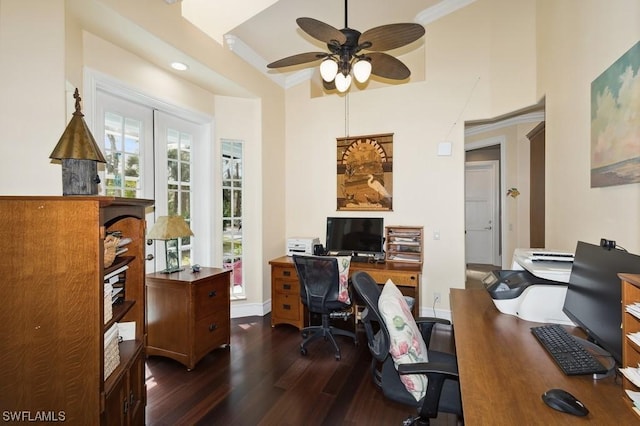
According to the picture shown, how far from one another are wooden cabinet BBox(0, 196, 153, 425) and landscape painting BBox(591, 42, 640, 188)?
2.35m

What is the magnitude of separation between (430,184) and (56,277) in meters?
3.33

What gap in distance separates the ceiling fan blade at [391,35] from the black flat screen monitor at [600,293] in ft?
5.17

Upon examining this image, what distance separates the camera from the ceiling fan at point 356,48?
194 centimetres

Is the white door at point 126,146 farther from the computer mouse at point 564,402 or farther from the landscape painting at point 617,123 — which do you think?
the landscape painting at point 617,123

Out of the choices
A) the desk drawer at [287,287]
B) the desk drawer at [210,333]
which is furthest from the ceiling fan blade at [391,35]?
the desk drawer at [210,333]

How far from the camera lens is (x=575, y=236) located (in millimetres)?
2084

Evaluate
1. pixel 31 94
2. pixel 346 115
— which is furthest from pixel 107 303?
pixel 346 115

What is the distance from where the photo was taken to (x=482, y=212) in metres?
6.54

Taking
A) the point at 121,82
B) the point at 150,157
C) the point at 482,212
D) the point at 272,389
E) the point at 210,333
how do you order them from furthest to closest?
the point at 482,212
the point at 150,157
the point at 210,333
the point at 121,82
the point at 272,389

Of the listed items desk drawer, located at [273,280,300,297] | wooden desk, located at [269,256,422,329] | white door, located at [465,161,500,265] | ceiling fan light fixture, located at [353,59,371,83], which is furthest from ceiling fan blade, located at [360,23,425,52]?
white door, located at [465,161,500,265]

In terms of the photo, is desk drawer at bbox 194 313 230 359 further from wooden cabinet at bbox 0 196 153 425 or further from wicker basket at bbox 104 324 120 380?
wooden cabinet at bbox 0 196 153 425

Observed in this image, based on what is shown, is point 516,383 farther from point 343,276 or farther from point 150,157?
point 150,157

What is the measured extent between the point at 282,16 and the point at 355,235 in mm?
2485

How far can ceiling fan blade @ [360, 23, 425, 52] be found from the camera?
1.93 m
